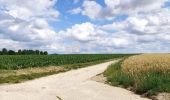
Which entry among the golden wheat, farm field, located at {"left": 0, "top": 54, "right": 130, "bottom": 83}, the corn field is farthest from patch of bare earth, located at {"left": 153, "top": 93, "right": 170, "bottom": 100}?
the corn field

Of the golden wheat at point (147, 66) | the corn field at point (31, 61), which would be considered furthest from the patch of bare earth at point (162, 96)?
the corn field at point (31, 61)

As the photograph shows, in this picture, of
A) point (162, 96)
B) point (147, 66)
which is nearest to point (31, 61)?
point (147, 66)

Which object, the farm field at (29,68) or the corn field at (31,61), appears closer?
the farm field at (29,68)

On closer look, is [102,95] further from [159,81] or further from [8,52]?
[8,52]

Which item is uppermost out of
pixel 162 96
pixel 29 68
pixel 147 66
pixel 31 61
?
pixel 31 61

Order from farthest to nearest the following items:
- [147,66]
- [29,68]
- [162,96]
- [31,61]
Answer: [31,61] < [29,68] < [147,66] < [162,96]

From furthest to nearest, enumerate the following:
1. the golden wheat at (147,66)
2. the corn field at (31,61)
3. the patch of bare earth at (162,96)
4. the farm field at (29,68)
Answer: the corn field at (31,61) < the farm field at (29,68) < the golden wheat at (147,66) < the patch of bare earth at (162,96)

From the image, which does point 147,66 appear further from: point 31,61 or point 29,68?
point 31,61

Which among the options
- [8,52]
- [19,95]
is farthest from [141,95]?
[8,52]

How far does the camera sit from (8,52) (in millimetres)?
149375

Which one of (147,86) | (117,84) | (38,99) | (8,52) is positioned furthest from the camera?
(8,52)

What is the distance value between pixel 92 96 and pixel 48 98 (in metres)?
1.98

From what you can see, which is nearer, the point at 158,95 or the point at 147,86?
the point at 158,95

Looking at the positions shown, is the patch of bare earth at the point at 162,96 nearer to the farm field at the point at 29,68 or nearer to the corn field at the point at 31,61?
the farm field at the point at 29,68
